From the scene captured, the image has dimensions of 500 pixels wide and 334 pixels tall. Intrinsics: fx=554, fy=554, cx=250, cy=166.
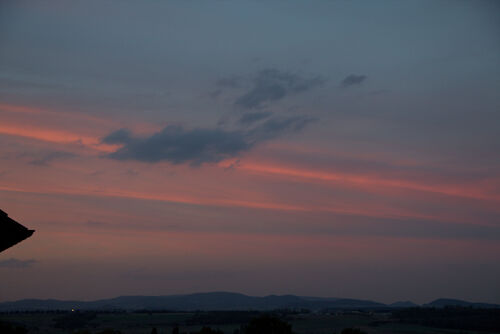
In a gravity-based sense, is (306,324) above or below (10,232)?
below

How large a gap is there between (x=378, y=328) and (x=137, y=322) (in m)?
68.0

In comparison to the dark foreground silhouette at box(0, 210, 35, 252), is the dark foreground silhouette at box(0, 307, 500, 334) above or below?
below

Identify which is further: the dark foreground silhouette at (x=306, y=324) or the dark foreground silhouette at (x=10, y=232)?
the dark foreground silhouette at (x=306, y=324)

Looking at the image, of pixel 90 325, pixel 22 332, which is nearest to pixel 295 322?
pixel 90 325

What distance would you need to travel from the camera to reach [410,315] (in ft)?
575

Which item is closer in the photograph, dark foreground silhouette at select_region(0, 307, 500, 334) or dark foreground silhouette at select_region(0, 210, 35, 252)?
dark foreground silhouette at select_region(0, 210, 35, 252)

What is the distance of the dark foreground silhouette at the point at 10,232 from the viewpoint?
7.55 meters

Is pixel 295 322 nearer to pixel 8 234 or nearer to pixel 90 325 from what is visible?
pixel 90 325

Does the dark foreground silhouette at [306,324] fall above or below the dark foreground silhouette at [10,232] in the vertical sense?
below

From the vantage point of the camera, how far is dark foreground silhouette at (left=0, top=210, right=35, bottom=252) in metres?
7.55

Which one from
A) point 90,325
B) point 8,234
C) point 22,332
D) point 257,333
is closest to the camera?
point 8,234

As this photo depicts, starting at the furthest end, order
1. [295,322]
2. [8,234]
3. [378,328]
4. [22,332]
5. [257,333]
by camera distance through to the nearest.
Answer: [295,322]
[378,328]
[257,333]
[22,332]
[8,234]

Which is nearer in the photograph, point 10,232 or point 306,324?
point 10,232

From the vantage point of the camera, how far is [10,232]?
7746mm
